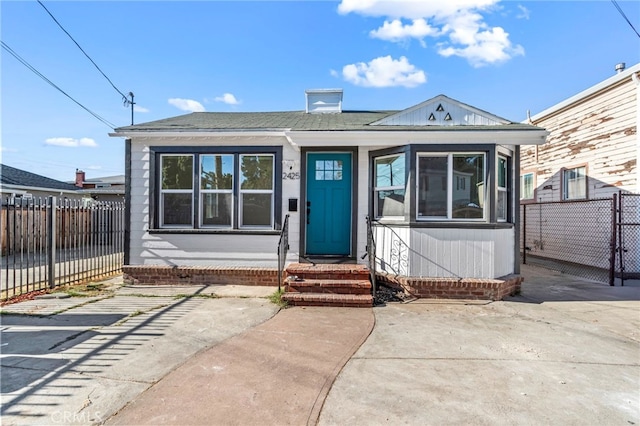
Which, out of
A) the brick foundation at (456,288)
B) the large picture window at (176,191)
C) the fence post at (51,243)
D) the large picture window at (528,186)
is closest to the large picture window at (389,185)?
the brick foundation at (456,288)

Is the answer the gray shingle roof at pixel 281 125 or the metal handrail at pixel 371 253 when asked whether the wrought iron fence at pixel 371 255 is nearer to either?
the metal handrail at pixel 371 253

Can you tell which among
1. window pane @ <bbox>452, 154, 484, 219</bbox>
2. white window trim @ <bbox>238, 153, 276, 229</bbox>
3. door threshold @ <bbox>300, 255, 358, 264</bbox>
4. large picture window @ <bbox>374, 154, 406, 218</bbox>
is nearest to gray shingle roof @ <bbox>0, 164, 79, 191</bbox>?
white window trim @ <bbox>238, 153, 276, 229</bbox>

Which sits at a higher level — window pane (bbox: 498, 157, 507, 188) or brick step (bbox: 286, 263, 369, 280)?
window pane (bbox: 498, 157, 507, 188)

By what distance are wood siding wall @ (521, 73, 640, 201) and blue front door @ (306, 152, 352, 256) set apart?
7704 millimetres

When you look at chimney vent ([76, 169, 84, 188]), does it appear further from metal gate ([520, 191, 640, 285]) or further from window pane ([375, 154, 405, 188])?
metal gate ([520, 191, 640, 285])

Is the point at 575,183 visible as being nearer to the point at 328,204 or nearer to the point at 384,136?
the point at 384,136

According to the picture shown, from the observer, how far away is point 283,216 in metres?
6.94

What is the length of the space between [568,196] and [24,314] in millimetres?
14054

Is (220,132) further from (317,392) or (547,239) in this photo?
(547,239)

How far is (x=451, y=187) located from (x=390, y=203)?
3.89ft

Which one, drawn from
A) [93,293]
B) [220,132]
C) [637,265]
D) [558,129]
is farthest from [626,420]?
[558,129]

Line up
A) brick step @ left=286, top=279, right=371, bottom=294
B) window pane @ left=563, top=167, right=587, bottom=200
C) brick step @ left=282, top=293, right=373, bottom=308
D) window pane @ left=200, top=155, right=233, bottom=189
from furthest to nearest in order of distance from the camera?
window pane @ left=563, top=167, right=587, bottom=200, window pane @ left=200, top=155, right=233, bottom=189, brick step @ left=286, top=279, right=371, bottom=294, brick step @ left=282, top=293, right=373, bottom=308

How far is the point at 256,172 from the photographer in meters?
7.06

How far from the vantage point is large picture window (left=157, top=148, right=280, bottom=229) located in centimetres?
A: 701
